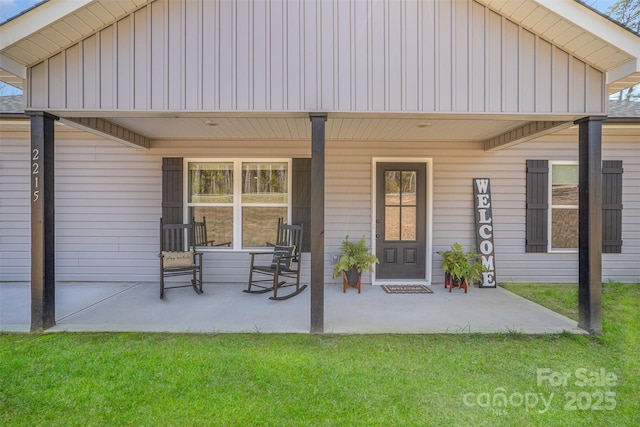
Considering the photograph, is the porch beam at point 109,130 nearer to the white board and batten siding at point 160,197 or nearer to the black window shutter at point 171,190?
the white board and batten siding at point 160,197

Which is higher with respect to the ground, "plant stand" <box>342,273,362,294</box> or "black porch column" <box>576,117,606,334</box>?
"black porch column" <box>576,117,606,334</box>

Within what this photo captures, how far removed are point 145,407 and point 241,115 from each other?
2.53 metres

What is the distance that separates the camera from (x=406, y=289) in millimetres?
4746

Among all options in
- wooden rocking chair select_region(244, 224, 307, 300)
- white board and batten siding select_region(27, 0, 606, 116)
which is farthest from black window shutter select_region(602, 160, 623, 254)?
wooden rocking chair select_region(244, 224, 307, 300)

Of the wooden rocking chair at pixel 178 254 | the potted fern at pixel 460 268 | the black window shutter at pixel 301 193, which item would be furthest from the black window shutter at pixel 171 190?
the potted fern at pixel 460 268

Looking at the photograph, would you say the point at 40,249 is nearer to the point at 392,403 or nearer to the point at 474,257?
the point at 392,403

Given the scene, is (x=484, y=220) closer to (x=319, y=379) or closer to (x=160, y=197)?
(x=319, y=379)

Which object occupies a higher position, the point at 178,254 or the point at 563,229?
the point at 563,229

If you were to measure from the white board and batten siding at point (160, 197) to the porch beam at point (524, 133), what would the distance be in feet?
0.97

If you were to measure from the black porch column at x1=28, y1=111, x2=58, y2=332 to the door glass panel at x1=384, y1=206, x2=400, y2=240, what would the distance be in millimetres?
4209

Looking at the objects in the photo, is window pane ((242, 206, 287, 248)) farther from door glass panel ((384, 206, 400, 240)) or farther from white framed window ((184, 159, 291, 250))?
door glass panel ((384, 206, 400, 240))

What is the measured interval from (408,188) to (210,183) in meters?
3.19

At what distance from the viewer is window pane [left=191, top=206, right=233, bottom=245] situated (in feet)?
17.0

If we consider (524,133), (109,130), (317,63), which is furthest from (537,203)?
(109,130)
